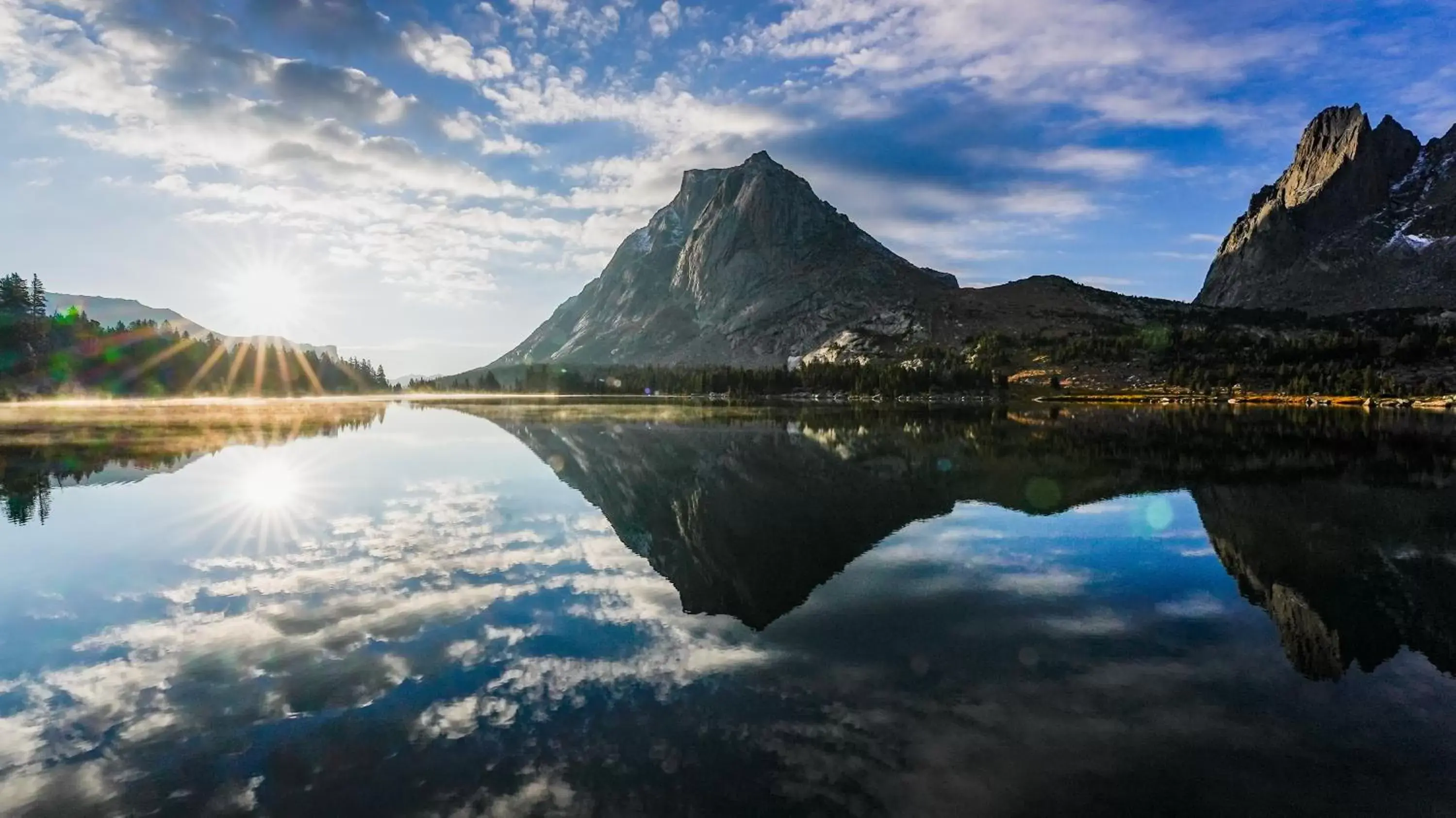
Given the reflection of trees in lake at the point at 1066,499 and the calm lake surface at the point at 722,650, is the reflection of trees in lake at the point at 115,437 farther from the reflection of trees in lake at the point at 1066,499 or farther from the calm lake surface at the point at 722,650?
the reflection of trees in lake at the point at 1066,499

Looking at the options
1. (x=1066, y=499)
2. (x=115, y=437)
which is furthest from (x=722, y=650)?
(x=115, y=437)

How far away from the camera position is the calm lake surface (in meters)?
12.3

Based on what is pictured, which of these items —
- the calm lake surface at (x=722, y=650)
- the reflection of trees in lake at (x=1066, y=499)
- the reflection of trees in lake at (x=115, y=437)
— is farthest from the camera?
the reflection of trees in lake at (x=115, y=437)

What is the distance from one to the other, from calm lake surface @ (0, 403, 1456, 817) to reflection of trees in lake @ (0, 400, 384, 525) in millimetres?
1672

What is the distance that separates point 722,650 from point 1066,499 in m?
32.7

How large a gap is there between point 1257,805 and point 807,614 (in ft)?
39.4

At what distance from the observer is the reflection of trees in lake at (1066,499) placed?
23.3 m

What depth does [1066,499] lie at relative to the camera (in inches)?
1748

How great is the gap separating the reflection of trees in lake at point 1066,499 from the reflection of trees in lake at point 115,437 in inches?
1089

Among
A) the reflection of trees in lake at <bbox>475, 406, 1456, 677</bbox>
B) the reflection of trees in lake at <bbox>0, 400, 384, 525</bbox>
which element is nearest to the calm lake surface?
the reflection of trees in lake at <bbox>475, 406, 1456, 677</bbox>

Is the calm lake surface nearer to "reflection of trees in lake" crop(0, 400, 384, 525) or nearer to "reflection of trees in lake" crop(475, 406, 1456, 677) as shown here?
"reflection of trees in lake" crop(475, 406, 1456, 677)

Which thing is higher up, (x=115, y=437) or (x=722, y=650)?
(x=115, y=437)

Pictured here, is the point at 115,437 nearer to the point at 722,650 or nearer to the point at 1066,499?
the point at 722,650

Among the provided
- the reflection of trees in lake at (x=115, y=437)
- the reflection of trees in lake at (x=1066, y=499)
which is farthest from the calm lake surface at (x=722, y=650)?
the reflection of trees in lake at (x=115, y=437)
